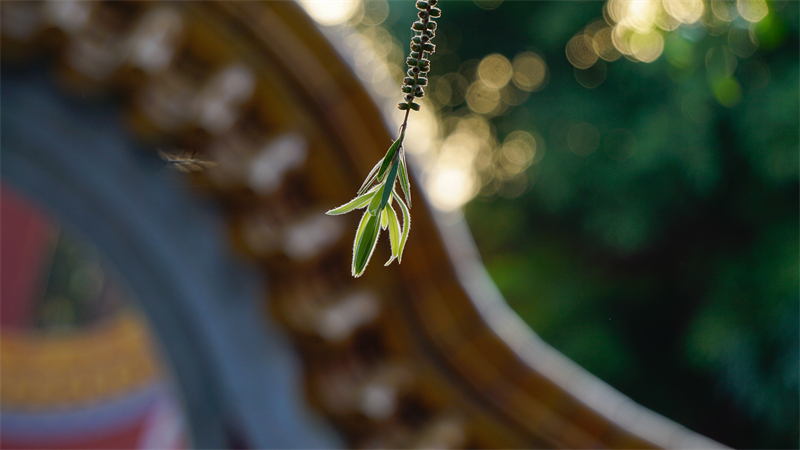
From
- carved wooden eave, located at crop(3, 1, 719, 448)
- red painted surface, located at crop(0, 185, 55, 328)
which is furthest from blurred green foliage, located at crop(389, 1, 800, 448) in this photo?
red painted surface, located at crop(0, 185, 55, 328)

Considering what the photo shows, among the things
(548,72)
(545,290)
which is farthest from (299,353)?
(548,72)

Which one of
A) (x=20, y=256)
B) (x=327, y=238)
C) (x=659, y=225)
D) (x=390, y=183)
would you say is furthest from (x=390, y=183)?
(x=20, y=256)

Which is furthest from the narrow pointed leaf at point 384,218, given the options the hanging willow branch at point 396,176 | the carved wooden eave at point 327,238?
the carved wooden eave at point 327,238

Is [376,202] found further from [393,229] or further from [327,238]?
[327,238]

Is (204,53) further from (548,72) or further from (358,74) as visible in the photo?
(548,72)

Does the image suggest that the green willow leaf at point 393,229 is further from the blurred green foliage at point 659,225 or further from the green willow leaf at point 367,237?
the blurred green foliage at point 659,225

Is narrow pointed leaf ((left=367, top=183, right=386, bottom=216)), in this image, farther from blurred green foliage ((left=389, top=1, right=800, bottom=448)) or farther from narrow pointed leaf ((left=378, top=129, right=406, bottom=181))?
blurred green foliage ((left=389, top=1, right=800, bottom=448))
